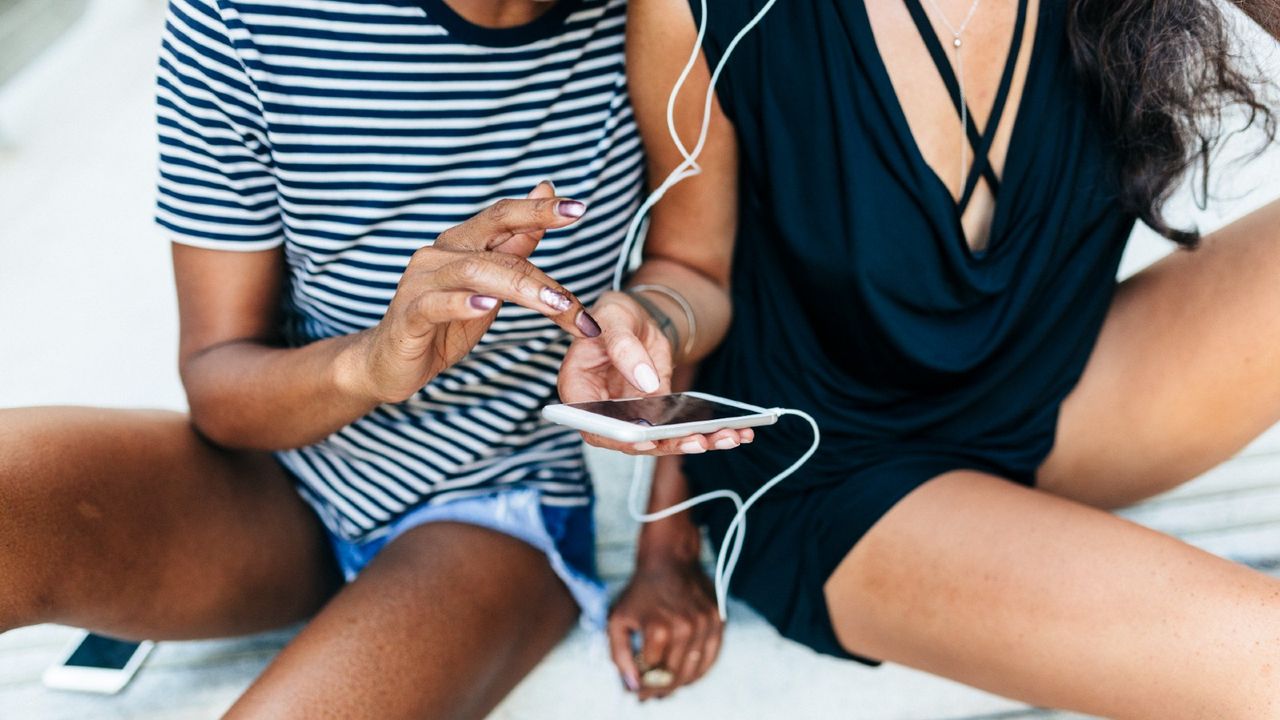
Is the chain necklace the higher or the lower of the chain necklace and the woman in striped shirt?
the higher

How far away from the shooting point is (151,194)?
6.89 ft

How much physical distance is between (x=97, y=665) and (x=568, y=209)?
945mm

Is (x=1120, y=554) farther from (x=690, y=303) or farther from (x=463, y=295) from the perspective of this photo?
(x=463, y=295)

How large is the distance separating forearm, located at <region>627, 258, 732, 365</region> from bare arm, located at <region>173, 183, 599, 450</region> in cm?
24

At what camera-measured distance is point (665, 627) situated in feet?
4.10

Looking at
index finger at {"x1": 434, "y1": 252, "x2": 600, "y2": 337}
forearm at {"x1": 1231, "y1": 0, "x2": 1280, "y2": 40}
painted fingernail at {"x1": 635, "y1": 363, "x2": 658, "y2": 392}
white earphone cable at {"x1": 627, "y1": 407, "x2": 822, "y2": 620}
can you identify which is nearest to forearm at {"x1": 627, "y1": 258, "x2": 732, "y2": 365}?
white earphone cable at {"x1": 627, "y1": 407, "x2": 822, "y2": 620}

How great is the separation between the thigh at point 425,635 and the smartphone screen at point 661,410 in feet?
1.13

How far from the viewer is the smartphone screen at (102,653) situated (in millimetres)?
1274

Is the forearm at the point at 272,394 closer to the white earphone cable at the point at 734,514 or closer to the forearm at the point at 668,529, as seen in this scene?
the white earphone cable at the point at 734,514

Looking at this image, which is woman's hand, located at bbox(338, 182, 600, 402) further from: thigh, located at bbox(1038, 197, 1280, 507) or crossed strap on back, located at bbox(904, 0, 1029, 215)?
thigh, located at bbox(1038, 197, 1280, 507)

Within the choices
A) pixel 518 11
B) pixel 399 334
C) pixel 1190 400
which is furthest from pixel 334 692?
pixel 1190 400

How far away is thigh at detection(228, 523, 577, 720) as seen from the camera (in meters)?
0.97

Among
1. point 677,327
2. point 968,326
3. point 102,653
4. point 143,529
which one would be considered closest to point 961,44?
point 968,326

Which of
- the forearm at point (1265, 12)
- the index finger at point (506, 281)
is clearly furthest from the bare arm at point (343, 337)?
the forearm at point (1265, 12)
